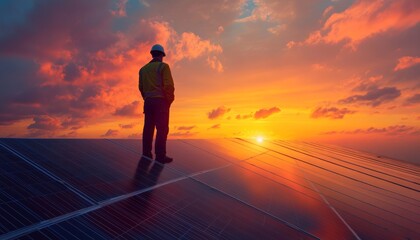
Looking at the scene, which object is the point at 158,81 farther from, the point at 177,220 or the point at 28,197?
the point at 28,197

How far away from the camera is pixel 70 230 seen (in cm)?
222

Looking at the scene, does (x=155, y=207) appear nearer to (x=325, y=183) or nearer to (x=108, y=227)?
(x=108, y=227)

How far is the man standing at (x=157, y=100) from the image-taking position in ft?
19.0

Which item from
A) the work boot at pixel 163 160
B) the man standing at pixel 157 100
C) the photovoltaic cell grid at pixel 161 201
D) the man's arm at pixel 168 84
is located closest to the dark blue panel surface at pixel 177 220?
the photovoltaic cell grid at pixel 161 201

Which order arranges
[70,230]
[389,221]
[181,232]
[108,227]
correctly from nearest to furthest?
1. [70,230]
2. [108,227]
3. [181,232]
4. [389,221]

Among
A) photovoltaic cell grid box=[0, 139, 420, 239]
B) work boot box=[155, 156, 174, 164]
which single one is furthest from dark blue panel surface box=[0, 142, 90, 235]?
work boot box=[155, 156, 174, 164]

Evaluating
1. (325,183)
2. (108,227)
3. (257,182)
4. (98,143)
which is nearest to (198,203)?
(108,227)

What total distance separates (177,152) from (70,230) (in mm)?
4666

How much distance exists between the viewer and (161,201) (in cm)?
333

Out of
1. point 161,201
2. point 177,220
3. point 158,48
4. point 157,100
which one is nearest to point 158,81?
point 157,100

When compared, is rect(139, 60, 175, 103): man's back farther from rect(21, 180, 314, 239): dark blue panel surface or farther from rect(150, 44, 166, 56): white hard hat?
rect(21, 180, 314, 239): dark blue panel surface

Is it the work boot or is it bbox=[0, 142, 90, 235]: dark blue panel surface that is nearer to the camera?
bbox=[0, 142, 90, 235]: dark blue panel surface

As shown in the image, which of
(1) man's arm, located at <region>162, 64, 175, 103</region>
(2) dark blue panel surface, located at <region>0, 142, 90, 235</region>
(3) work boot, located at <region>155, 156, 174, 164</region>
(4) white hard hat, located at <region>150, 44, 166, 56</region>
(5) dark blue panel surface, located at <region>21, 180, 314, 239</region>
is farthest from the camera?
(4) white hard hat, located at <region>150, 44, 166, 56</region>

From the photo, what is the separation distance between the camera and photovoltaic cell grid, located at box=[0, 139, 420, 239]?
2.44 meters
